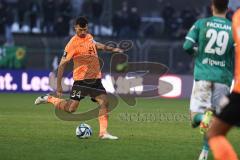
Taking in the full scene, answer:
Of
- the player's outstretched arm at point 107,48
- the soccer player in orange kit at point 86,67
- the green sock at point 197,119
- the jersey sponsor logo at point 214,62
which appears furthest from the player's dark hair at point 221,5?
the soccer player in orange kit at point 86,67

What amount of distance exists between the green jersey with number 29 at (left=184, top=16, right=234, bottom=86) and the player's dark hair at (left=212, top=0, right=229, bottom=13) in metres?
0.13

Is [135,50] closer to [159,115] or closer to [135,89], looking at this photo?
[135,89]

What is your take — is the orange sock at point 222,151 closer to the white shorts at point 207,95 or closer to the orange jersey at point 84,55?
the white shorts at point 207,95

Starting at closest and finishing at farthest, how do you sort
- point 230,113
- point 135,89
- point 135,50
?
point 230,113
point 135,89
point 135,50

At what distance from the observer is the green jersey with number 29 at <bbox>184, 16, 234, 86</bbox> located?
10422 mm

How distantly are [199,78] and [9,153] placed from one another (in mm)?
3151

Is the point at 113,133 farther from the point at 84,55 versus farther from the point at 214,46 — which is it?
the point at 214,46

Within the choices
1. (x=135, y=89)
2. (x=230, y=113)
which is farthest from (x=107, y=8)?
(x=230, y=113)

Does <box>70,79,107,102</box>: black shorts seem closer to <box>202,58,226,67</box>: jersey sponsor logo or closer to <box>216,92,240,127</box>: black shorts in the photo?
<box>202,58,226,67</box>: jersey sponsor logo

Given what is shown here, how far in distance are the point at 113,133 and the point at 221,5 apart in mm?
5075

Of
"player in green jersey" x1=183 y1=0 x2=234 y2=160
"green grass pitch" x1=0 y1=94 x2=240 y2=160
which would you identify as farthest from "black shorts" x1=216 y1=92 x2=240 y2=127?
"green grass pitch" x1=0 y1=94 x2=240 y2=160

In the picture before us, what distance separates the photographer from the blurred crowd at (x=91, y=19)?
2961 centimetres

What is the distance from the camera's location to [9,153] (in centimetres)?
1134

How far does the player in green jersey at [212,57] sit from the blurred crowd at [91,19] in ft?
62.3
